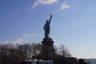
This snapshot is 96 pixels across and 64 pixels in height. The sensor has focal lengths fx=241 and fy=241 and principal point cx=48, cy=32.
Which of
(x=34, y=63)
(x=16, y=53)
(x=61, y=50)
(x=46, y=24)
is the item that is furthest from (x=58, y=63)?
(x=61, y=50)

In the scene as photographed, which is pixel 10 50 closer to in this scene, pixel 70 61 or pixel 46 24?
pixel 46 24

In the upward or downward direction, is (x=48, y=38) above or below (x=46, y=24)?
below

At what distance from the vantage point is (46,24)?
5766 cm

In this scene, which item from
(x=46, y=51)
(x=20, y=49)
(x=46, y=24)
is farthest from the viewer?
(x=20, y=49)

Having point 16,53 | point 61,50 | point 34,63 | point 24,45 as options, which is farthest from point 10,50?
point 34,63

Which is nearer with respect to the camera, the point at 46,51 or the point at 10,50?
the point at 46,51

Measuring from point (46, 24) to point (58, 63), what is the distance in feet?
39.0

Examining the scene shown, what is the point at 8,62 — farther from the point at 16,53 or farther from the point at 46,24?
the point at 46,24

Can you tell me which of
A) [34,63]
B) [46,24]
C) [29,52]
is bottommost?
[34,63]

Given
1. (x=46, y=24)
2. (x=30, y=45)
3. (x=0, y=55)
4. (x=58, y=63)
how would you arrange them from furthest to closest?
(x=30, y=45) → (x=0, y=55) → (x=46, y=24) → (x=58, y=63)

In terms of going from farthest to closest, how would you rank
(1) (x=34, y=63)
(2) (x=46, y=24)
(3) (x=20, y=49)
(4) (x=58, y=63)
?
(3) (x=20, y=49) < (2) (x=46, y=24) < (4) (x=58, y=63) < (1) (x=34, y=63)

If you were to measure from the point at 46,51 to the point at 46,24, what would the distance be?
25.2 feet

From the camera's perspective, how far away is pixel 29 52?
240ft

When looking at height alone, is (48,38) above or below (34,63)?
above
